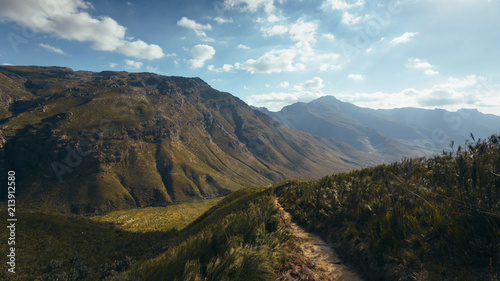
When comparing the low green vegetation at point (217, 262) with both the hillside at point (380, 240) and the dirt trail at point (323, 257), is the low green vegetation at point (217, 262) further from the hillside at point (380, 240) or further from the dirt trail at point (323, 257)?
the dirt trail at point (323, 257)

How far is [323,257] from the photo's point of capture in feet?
24.7

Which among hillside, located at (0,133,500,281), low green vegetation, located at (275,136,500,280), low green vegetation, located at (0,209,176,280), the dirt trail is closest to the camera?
low green vegetation, located at (275,136,500,280)

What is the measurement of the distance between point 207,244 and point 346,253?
5.06m

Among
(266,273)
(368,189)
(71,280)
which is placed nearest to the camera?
(266,273)

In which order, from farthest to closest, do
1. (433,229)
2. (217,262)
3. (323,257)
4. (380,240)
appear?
(323,257) → (380,240) → (433,229) → (217,262)

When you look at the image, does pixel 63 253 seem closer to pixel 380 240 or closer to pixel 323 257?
pixel 323 257

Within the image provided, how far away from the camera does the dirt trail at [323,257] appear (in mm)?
6320

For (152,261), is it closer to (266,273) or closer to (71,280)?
(266,273)

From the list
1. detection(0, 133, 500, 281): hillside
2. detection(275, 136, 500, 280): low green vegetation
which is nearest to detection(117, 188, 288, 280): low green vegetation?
detection(0, 133, 500, 281): hillside

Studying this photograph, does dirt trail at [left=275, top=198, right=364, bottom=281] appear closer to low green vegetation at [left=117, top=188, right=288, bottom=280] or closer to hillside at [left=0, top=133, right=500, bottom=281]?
hillside at [left=0, top=133, right=500, bottom=281]

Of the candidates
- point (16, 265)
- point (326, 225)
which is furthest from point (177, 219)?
point (326, 225)

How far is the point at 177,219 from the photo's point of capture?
13400 centimetres

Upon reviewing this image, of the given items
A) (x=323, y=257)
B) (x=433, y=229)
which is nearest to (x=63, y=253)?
(x=323, y=257)

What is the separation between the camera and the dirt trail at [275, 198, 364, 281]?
6.32m
